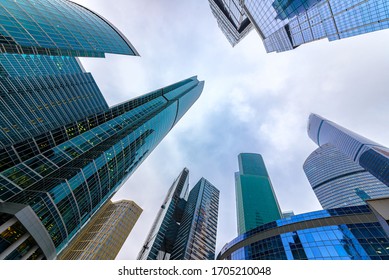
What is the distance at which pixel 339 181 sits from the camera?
431 feet

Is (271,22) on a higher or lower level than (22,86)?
higher

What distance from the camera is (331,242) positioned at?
3175 cm

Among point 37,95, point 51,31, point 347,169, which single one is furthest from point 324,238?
point 347,169

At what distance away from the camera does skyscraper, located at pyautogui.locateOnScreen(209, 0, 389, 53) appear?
154 feet

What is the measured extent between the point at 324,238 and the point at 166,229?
86.5 m

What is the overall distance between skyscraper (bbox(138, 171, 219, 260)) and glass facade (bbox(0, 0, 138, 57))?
266 ft

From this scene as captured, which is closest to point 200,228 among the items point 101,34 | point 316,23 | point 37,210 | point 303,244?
point 303,244

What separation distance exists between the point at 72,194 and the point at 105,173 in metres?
13.5

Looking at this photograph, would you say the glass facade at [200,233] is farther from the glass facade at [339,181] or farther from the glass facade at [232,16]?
the glass facade at [232,16]

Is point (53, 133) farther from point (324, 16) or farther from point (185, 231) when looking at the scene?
point (324, 16)

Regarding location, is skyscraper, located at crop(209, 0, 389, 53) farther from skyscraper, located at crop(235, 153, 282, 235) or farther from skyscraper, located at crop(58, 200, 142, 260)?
skyscraper, located at crop(58, 200, 142, 260)
